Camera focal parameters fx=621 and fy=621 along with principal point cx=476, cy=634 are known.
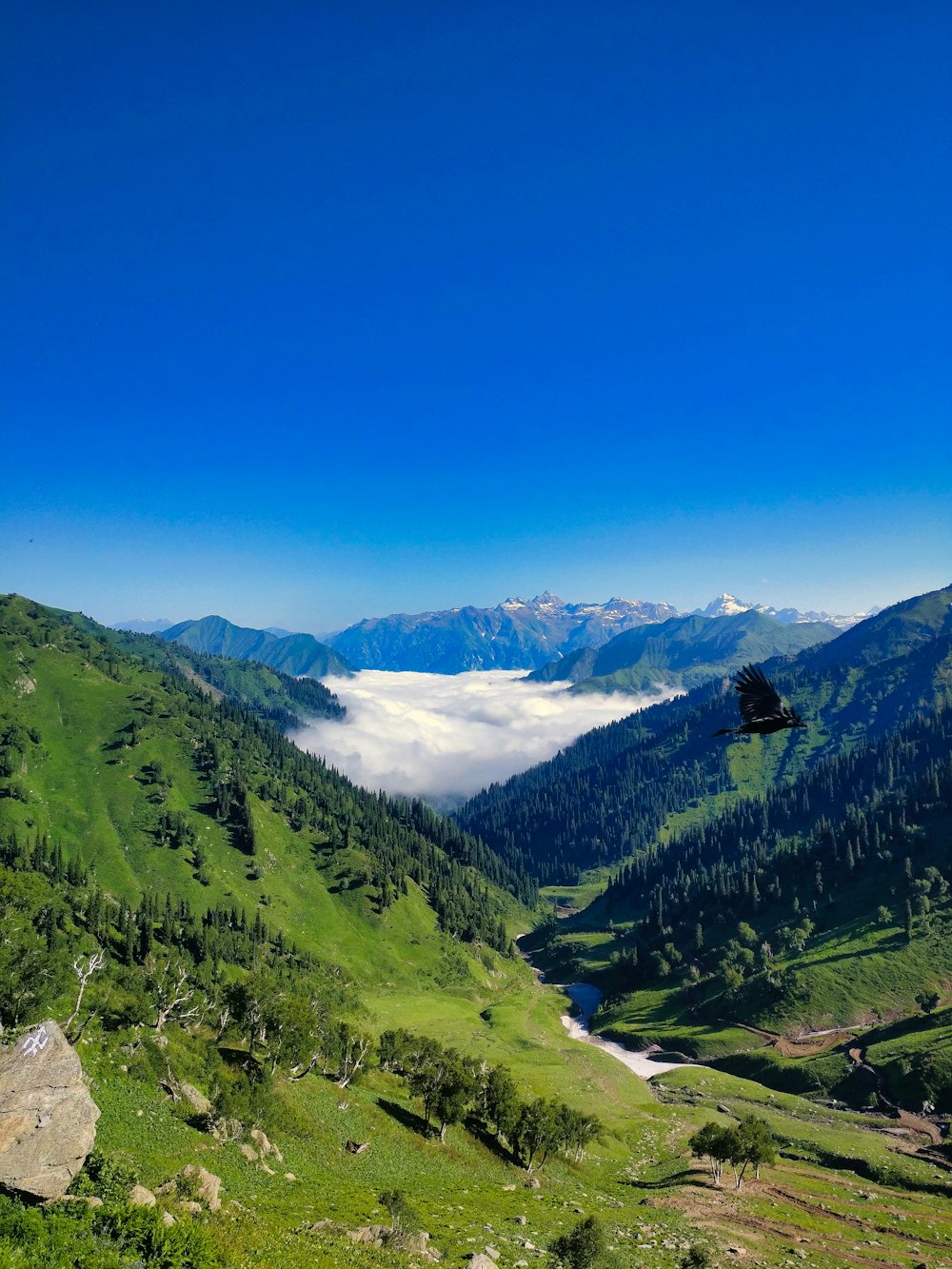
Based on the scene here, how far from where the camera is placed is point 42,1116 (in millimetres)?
29875

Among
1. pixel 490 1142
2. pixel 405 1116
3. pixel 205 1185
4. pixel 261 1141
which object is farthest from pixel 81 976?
pixel 490 1142

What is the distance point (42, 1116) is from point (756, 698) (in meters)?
38.0

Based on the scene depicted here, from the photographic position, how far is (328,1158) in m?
55.6

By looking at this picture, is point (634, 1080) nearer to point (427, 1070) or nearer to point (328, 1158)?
point (427, 1070)

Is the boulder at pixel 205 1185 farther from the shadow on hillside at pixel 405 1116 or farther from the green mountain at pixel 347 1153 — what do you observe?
the shadow on hillside at pixel 405 1116

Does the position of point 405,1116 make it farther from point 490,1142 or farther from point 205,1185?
point 205,1185

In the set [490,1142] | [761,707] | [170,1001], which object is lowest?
[490,1142]

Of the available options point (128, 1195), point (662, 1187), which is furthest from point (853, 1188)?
point (128, 1195)

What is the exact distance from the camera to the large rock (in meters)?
28.4

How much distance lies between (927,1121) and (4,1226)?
157078mm

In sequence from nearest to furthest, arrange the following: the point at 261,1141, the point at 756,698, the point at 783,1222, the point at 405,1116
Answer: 1. the point at 756,698
2. the point at 261,1141
3. the point at 783,1222
4. the point at 405,1116

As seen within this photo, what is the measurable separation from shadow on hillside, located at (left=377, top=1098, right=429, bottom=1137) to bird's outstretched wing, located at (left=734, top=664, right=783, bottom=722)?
79.8 metres

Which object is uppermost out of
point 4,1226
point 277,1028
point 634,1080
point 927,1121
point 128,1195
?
point 4,1226

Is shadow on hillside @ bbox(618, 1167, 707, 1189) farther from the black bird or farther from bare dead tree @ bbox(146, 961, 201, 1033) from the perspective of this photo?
the black bird
